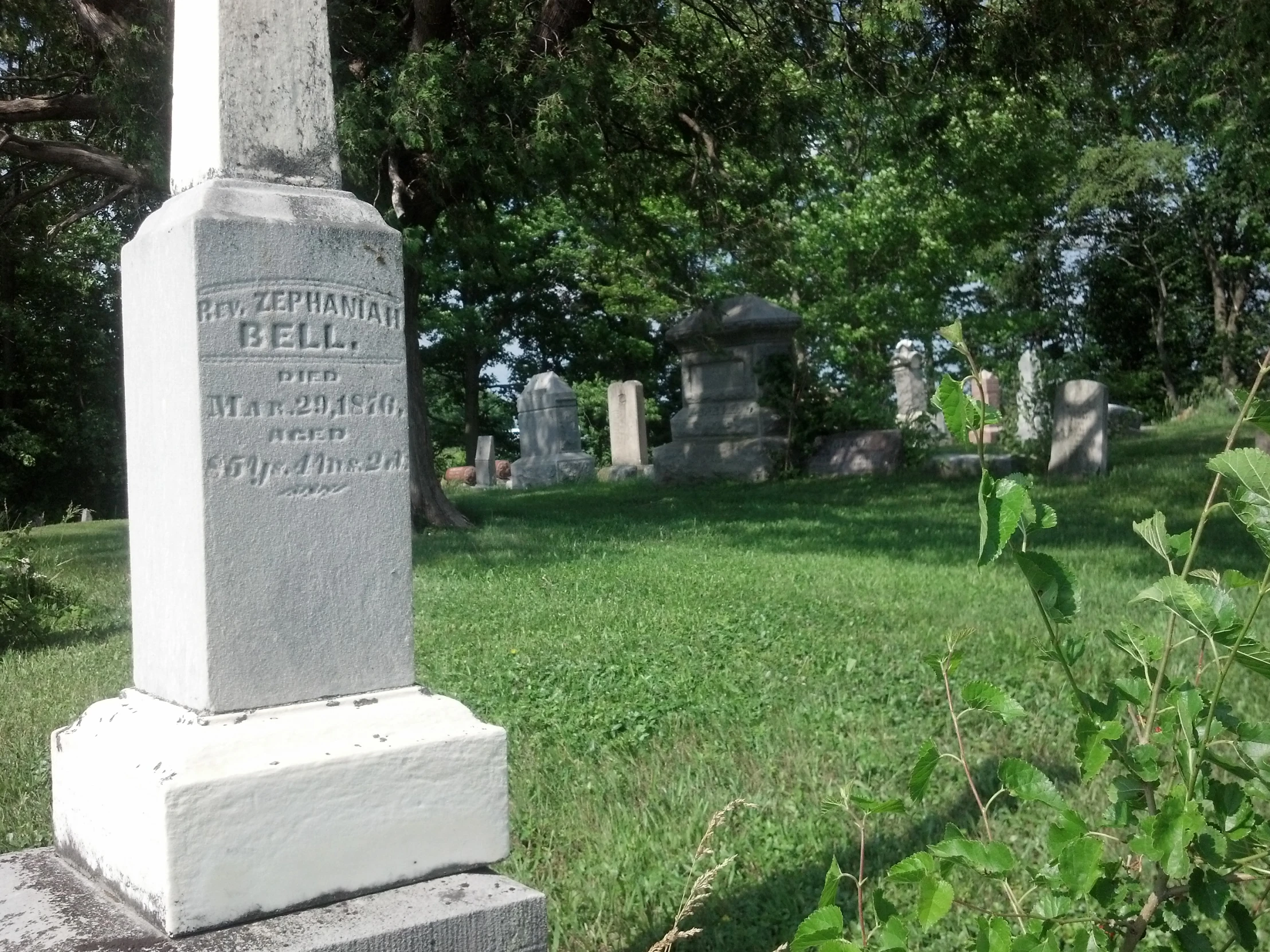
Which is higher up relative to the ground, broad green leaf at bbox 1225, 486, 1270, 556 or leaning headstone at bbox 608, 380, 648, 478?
leaning headstone at bbox 608, 380, 648, 478

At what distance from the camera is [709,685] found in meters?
5.52

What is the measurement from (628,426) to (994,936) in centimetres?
2206

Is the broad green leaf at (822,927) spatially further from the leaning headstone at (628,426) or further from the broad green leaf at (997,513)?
the leaning headstone at (628,426)

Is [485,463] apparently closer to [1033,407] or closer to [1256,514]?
[1033,407]

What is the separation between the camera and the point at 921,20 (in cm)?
1265

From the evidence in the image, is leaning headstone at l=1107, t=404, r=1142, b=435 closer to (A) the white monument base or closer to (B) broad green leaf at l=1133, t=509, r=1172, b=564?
(A) the white monument base

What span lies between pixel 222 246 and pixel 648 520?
32.4 ft

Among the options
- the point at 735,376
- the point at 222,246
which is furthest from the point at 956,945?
the point at 735,376

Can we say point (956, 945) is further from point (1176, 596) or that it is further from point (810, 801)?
point (1176, 596)

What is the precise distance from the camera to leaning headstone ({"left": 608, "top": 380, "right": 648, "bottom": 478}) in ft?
78.7

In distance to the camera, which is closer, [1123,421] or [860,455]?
[860,455]

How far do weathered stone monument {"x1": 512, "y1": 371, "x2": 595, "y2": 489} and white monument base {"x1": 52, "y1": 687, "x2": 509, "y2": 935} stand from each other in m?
20.4

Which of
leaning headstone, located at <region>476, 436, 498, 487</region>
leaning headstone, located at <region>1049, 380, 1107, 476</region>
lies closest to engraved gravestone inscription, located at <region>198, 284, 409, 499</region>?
leaning headstone, located at <region>1049, 380, 1107, 476</region>

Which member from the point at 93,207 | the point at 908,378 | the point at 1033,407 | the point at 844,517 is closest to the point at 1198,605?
the point at 844,517
